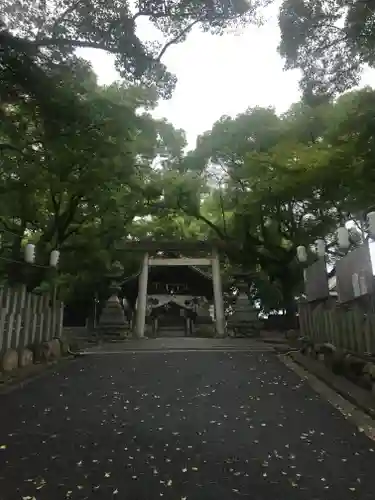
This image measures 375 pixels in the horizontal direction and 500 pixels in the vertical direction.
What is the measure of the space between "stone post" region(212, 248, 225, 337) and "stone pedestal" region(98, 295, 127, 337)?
4191mm

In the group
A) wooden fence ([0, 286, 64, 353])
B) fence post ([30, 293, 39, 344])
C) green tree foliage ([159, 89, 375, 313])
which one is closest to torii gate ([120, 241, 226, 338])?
green tree foliage ([159, 89, 375, 313])

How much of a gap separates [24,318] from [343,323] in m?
6.71

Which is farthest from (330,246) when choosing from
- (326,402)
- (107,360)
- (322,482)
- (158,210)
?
(322,482)

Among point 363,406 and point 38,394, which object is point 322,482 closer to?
point 363,406

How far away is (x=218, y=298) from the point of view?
1969cm

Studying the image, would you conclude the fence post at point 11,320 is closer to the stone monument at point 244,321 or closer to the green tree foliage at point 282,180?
the green tree foliage at point 282,180

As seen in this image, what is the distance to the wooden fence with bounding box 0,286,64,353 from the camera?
847 cm

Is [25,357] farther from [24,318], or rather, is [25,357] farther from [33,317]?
[33,317]

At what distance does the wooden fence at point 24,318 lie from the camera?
8469 mm

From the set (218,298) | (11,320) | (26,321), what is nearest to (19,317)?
(11,320)

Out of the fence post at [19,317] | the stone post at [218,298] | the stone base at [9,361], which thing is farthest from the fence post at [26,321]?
the stone post at [218,298]

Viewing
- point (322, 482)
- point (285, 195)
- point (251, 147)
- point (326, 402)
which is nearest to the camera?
point (322, 482)

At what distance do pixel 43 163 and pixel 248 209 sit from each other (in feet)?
30.7

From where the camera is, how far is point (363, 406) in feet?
17.3
